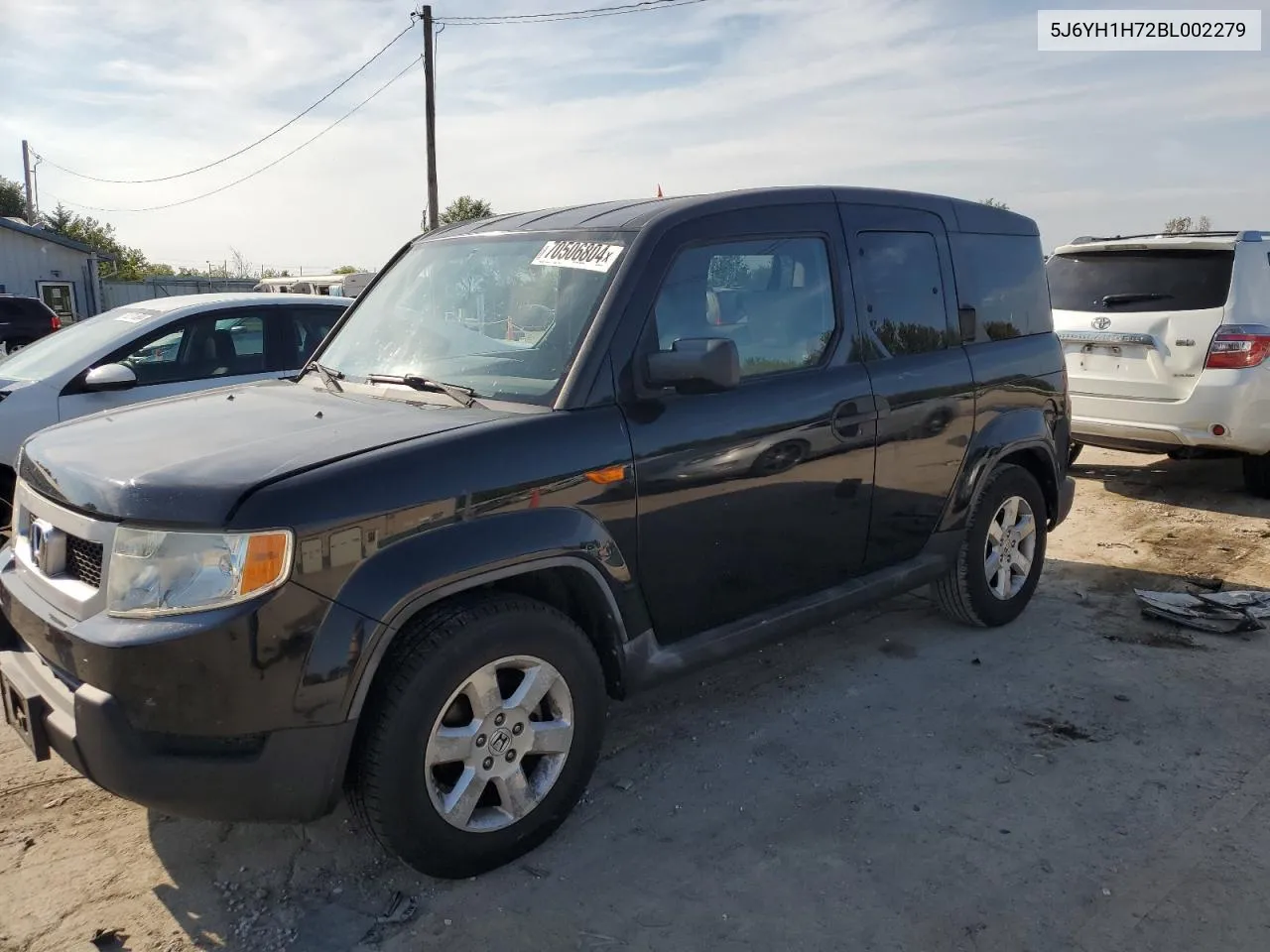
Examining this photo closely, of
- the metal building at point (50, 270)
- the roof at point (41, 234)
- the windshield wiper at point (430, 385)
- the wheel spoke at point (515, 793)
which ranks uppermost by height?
the roof at point (41, 234)

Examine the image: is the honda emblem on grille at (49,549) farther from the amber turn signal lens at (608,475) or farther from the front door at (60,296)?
the front door at (60,296)

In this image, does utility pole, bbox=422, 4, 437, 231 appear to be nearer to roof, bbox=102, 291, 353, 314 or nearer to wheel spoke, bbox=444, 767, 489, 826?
roof, bbox=102, 291, 353, 314

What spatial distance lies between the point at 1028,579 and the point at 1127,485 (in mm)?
3738

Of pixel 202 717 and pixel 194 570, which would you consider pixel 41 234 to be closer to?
pixel 194 570

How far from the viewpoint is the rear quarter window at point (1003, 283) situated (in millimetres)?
4613

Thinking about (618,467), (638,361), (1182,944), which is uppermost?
(638,361)

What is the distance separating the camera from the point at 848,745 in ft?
12.4

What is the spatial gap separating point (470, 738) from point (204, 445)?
3.77 ft

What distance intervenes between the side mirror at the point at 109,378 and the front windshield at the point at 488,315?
2463 mm

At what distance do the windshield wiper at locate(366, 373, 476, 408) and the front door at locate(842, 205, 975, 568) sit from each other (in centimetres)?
170

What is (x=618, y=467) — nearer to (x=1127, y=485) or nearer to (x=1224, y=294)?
(x=1224, y=294)

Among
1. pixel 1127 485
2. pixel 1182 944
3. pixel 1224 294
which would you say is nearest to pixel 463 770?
pixel 1182 944

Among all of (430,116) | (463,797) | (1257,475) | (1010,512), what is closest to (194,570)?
(463,797)

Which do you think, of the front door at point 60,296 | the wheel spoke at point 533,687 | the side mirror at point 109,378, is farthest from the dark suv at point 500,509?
the front door at point 60,296
